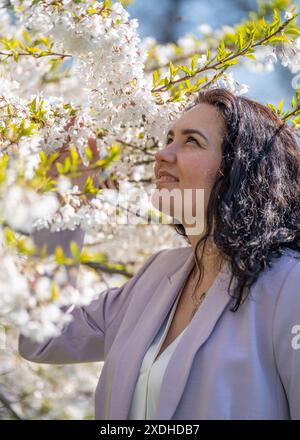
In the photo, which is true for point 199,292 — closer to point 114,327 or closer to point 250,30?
point 114,327

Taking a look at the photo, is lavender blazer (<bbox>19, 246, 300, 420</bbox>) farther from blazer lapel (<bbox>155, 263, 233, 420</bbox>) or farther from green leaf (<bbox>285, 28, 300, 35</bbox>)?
green leaf (<bbox>285, 28, 300, 35</bbox>)

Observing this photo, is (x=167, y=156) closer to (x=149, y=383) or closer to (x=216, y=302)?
(x=216, y=302)

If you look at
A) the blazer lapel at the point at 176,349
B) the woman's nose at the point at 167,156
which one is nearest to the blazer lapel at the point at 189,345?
the blazer lapel at the point at 176,349

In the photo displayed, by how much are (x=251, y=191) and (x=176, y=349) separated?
1.51 ft

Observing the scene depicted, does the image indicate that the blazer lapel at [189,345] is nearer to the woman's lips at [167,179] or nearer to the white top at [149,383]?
the white top at [149,383]

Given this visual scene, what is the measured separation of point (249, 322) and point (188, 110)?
64 centimetres

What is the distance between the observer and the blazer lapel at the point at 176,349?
1453 mm

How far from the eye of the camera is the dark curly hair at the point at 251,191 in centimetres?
160

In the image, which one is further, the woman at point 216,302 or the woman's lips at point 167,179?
the woman's lips at point 167,179

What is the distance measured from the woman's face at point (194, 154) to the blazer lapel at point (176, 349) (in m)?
0.22

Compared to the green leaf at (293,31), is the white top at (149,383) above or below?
below
